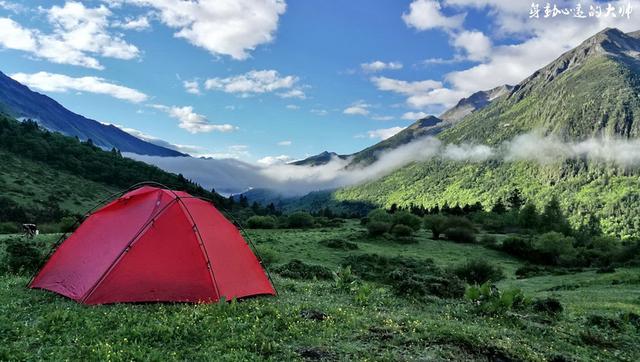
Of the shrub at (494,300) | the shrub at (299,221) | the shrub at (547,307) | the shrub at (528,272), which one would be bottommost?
the shrub at (528,272)

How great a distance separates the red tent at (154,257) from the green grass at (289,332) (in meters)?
0.65

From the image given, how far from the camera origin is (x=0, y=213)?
8381 centimetres

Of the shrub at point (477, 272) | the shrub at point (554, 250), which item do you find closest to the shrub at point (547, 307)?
the shrub at point (477, 272)

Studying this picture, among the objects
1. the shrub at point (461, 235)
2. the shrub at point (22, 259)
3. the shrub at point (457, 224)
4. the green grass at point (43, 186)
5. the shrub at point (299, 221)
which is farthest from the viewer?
the green grass at point (43, 186)

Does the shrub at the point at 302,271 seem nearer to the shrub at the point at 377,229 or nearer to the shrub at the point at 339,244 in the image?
the shrub at the point at 339,244

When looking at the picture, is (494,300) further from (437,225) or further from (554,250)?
(437,225)

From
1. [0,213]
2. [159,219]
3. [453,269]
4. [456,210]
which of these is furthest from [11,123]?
[159,219]

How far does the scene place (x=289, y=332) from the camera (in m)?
11.6

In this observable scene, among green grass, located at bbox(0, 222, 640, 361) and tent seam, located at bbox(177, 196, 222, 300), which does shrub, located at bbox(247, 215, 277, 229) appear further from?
tent seam, located at bbox(177, 196, 222, 300)

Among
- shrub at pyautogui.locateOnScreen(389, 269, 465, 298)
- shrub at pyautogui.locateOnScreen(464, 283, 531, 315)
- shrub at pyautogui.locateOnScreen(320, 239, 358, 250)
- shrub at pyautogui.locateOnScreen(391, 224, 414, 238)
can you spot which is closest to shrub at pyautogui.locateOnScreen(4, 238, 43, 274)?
shrub at pyautogui.locateOnScreen(389, 269, 465, 298)

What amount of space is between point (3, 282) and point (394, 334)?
14732 millimetres

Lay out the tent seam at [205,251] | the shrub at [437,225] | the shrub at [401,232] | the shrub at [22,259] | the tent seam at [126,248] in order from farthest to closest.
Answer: the shrub at [437,225], the shrub at [401,232], the shrub at [22,259], the tent seam at [205,251], the tent seam at [126,248]

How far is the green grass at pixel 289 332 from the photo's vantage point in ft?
33.2

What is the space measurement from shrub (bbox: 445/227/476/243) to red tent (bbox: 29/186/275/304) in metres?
71.6
